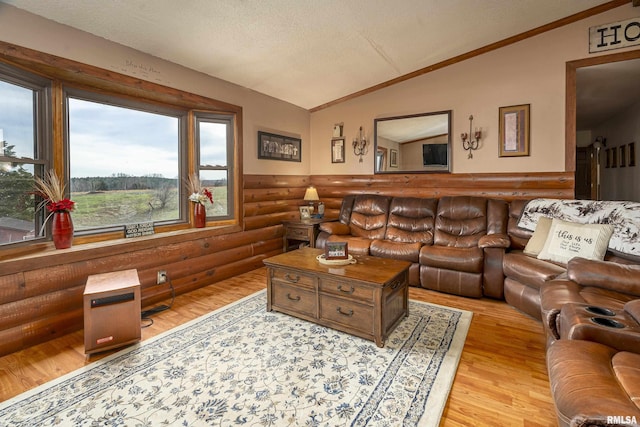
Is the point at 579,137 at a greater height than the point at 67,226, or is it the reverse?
the point at 579,137

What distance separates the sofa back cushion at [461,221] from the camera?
3814mm

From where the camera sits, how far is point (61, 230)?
8.79ft

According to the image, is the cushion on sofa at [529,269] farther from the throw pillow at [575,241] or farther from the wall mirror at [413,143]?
the wall mirror at [413,143]

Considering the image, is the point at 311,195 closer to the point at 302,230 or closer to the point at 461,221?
the point at 302,230

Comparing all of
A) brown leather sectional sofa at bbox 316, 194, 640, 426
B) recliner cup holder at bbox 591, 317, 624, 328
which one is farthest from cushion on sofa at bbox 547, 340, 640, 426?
recliner cup holder at bbox 591, 317, 624, 328

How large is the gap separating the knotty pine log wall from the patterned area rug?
74 centimetres

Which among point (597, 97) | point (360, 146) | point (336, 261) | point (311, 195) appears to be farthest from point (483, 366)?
point (597, 97)

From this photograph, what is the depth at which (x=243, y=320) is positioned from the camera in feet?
9.33

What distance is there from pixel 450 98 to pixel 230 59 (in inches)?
113

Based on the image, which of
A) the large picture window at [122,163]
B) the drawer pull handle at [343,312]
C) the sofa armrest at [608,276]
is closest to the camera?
the sofa armrest at [608,276]

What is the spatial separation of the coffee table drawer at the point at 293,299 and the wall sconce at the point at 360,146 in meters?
2.96

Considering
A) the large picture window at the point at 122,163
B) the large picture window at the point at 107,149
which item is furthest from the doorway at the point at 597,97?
the large picture window at the point at 122,163

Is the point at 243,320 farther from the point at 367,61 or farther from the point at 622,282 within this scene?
the point at 367,61

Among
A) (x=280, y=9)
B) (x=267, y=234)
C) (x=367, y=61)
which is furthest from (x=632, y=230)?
(x=267, y=234)
